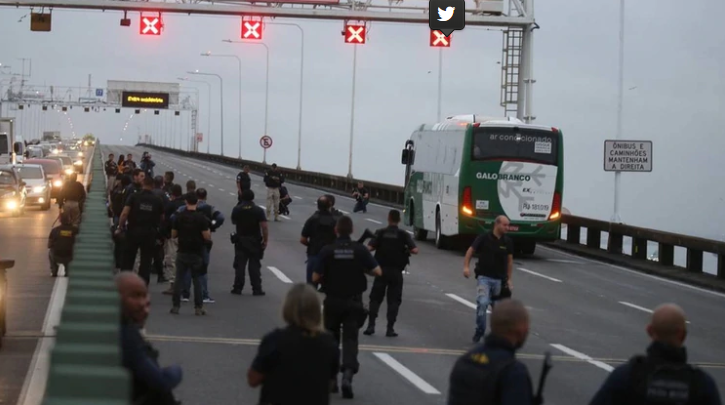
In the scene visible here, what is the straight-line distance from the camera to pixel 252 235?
2123 cm

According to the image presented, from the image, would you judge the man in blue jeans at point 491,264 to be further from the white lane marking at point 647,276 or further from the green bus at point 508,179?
the green bus at point 508,179

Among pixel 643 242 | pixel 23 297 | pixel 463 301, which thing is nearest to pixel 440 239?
pixel 643 242

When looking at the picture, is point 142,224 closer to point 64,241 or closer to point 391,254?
point 64,241

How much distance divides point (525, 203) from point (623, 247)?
451cm

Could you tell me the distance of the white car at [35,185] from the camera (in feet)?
147

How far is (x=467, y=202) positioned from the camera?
1235 inches

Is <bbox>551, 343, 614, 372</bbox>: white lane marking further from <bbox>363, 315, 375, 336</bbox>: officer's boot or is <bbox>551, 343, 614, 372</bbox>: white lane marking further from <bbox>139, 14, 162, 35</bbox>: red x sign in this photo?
<bbox>139, 14, 162, 35</bbox>: red x sign

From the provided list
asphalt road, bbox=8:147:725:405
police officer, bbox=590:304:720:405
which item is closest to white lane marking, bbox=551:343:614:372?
asphalt road, bbox=8:147:725:405

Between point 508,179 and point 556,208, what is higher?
point 508,179

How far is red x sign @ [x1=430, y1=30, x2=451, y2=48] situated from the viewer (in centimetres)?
3766

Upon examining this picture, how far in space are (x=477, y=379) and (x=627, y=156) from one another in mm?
29606

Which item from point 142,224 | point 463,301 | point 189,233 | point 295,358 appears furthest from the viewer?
point 463,301

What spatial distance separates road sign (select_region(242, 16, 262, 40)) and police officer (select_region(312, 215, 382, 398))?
2840cm

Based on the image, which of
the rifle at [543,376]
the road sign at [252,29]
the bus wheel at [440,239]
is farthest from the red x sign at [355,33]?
the rifle at [543,376]
